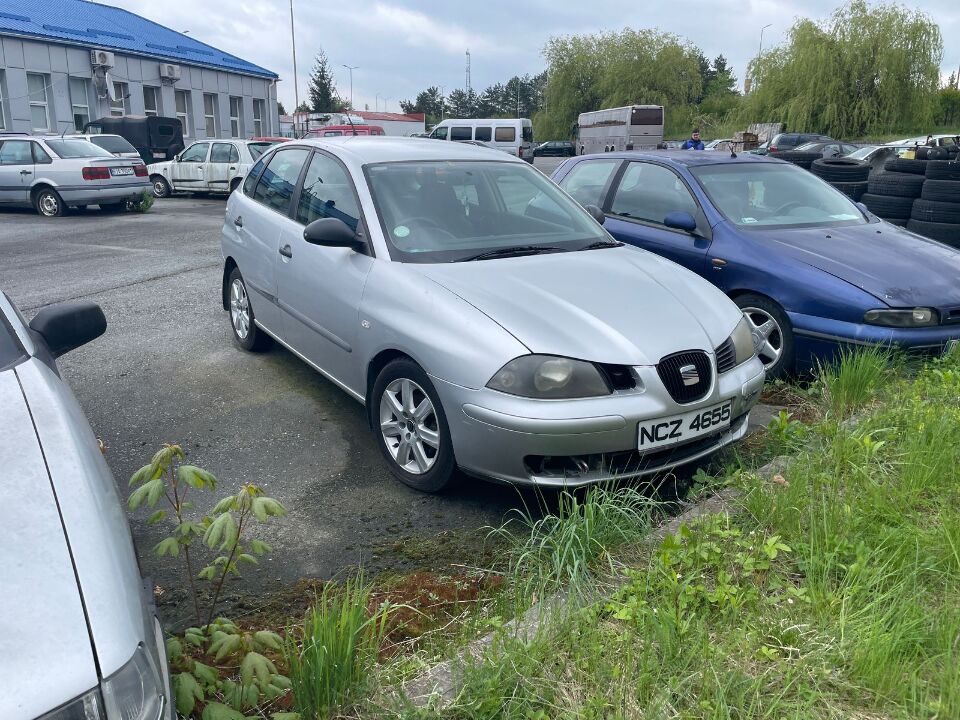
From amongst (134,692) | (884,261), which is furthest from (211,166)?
(134,692)

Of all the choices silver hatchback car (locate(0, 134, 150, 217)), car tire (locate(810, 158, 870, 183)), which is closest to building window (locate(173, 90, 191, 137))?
silver hatchback car (locate(0, 134, 150, 217))

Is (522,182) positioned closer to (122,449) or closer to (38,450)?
(122,449)

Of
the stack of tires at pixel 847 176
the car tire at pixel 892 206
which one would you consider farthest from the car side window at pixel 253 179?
the stack of tires at pixel 847 176

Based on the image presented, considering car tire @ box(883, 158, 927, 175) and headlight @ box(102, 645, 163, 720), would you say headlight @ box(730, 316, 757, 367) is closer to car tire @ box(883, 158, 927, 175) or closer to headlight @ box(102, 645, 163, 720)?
headlight @ box(102, 645, 163, 720)

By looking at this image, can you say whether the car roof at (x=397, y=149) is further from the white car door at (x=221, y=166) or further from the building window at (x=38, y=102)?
the building window at (x=38, y=102)

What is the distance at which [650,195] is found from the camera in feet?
21.5

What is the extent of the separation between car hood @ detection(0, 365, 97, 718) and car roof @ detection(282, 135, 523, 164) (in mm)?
3285

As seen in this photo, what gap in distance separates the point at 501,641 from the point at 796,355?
138 inches

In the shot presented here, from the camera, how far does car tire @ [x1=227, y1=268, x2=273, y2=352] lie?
6.10m

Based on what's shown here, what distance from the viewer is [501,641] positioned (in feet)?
8.19

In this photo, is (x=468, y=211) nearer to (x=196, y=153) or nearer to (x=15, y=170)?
(x=15, y=170)

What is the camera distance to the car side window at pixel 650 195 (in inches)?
247

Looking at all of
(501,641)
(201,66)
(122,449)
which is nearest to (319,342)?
(122,449)

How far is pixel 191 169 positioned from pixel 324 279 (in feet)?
56.6
